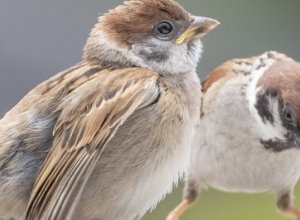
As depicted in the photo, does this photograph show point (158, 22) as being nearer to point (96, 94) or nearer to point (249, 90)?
point (96, 94)

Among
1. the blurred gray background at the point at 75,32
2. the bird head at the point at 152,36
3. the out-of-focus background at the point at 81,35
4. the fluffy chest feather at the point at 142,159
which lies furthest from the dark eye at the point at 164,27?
the blurred gray background at the point at 75,32

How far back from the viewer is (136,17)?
1.86 meters

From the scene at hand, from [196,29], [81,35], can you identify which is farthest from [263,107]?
[81,35]

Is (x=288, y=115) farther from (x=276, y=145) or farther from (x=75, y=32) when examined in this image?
(x=75, y=32)

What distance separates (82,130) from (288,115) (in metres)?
0.49

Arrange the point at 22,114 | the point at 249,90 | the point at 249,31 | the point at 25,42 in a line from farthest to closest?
the point at 249,31 → the point at 25,42 → the point at 249,90 → the point at 22,114

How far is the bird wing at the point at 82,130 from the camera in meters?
1.71

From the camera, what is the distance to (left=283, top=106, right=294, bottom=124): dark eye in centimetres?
202

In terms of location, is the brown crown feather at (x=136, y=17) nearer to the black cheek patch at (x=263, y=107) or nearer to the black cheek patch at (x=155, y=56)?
the black cheek patch at (x=155, y=56)

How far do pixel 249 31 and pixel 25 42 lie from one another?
92cm

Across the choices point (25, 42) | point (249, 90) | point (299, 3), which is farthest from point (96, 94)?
point (299, 3)

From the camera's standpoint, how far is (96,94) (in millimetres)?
1815

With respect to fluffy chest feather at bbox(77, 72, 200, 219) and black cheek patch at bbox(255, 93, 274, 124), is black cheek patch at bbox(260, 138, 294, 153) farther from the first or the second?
fluffy chest feather at bbox(77, 72, 200, 219)

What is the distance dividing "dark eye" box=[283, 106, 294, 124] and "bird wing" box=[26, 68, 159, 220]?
32 centimetres
